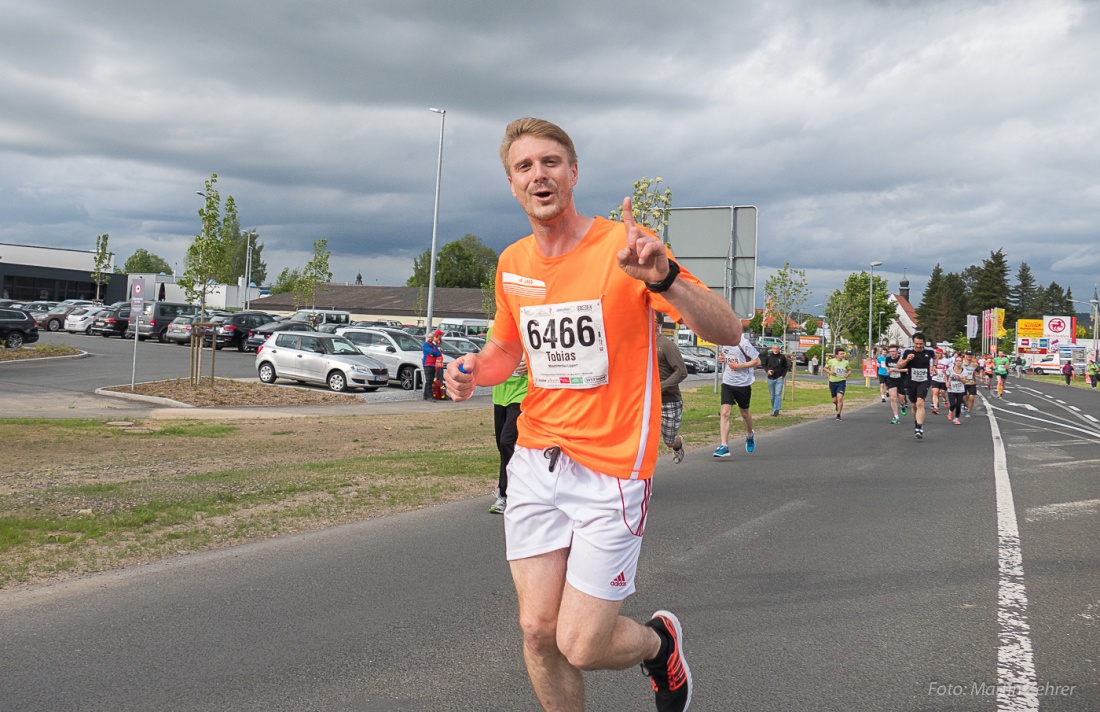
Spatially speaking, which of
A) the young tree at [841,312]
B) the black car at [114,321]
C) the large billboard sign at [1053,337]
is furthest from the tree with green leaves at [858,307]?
the black car at [114,321]

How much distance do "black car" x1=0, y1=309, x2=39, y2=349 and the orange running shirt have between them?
35.4 metres

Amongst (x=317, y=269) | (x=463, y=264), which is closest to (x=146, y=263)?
(x=463, y=264)

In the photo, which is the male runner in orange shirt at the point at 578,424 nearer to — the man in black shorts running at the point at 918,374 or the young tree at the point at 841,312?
the man in black shorts running at the point at 918,374

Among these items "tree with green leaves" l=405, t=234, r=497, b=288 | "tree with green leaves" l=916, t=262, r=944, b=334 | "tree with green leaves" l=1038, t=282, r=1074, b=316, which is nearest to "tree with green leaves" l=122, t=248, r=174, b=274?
"tree with green leaves" l=405, t=234, r=497, b=288

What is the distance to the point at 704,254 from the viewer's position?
22625 millimetres

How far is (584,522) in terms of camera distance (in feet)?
9.55

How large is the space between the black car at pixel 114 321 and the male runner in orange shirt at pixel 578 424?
158ft

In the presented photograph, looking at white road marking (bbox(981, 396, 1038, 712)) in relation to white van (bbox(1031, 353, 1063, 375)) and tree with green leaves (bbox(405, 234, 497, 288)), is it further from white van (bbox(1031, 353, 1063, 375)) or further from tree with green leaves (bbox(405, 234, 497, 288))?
tree with green leaves (bbox(405, 234, 497, 288))

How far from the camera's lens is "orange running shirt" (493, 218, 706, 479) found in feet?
9.65

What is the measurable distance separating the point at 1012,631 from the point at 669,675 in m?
2.51

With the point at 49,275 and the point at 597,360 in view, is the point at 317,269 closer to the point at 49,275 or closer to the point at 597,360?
the point at 49,275

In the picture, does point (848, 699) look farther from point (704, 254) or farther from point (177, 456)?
point (704, 254)

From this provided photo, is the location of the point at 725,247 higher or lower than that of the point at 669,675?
higher

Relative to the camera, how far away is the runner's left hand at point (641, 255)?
2.58 metres
